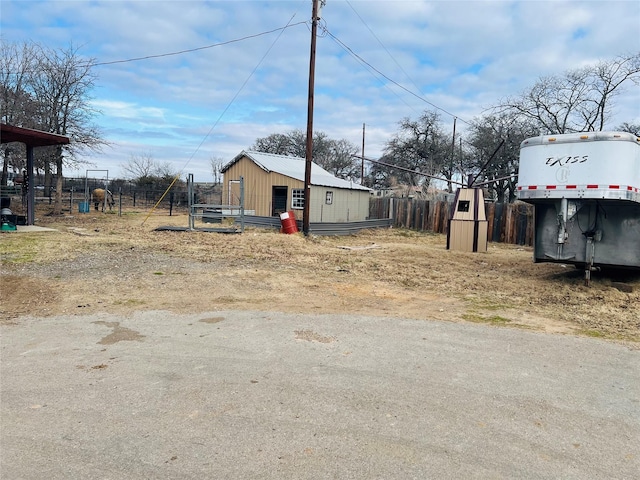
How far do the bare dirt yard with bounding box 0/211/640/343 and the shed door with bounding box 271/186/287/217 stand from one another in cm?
1228

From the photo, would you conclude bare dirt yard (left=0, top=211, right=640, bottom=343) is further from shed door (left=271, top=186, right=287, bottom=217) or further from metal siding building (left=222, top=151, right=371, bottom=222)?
shed door (left=271, top=186, right=287, bottom=217)

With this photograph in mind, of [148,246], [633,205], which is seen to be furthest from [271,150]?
[633,205]

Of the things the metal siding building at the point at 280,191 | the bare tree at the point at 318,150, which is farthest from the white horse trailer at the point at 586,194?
the bare tree at the point at 318,150

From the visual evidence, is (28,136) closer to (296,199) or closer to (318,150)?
(296,199)

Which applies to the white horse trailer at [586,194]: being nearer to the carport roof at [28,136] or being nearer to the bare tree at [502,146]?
the carport roof at [28,136]

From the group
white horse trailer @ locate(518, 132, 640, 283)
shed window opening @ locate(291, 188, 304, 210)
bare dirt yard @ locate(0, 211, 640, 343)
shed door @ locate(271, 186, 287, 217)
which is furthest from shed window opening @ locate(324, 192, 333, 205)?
white horse trailer @ locate(518, 132, 640, 283)

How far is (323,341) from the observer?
5539 mm

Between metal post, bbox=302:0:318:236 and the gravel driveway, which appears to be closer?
the gravel driveway

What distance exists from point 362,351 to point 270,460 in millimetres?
2309

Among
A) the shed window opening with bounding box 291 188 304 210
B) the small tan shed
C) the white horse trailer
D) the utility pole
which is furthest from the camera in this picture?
the shed window opening with bounding box 291 188 304 210

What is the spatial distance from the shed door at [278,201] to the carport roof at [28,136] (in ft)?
39.4

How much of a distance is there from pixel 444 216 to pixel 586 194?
15.6 meters

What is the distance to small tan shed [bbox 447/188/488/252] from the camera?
16734mm

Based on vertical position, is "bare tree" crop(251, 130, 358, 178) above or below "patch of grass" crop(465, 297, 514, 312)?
above
